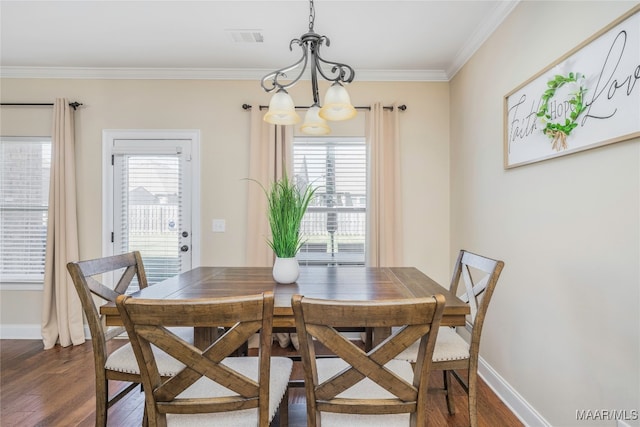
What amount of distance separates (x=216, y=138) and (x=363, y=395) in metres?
2.79

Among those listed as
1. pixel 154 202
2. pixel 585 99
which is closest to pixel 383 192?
pixel 585 99

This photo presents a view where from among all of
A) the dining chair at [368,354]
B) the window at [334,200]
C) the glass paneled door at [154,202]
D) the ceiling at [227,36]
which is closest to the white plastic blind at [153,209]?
the glass paneled door at [154,202]

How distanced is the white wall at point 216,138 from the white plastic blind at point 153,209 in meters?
0.22

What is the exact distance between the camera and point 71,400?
222 cm

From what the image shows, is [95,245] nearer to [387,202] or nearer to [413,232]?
[387,202]

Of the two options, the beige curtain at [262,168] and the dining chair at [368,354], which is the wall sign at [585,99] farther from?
the beige curtain at [262,168]

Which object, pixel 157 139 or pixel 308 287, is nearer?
pixel 308 287

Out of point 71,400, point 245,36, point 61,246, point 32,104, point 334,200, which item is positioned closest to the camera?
point 71,400

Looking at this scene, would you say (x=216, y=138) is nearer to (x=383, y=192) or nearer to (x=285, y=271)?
(x=383, y=192)

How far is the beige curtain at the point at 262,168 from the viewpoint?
318 centimetres

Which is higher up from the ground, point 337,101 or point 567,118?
point 337,101

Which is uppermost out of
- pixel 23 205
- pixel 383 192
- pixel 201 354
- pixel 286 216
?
pixel 383 192

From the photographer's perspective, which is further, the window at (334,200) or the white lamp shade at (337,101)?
the window at (334,200)

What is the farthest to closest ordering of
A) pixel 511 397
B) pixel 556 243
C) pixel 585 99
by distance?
pixel 511 397
pixel 556 243
pixel 585 99
